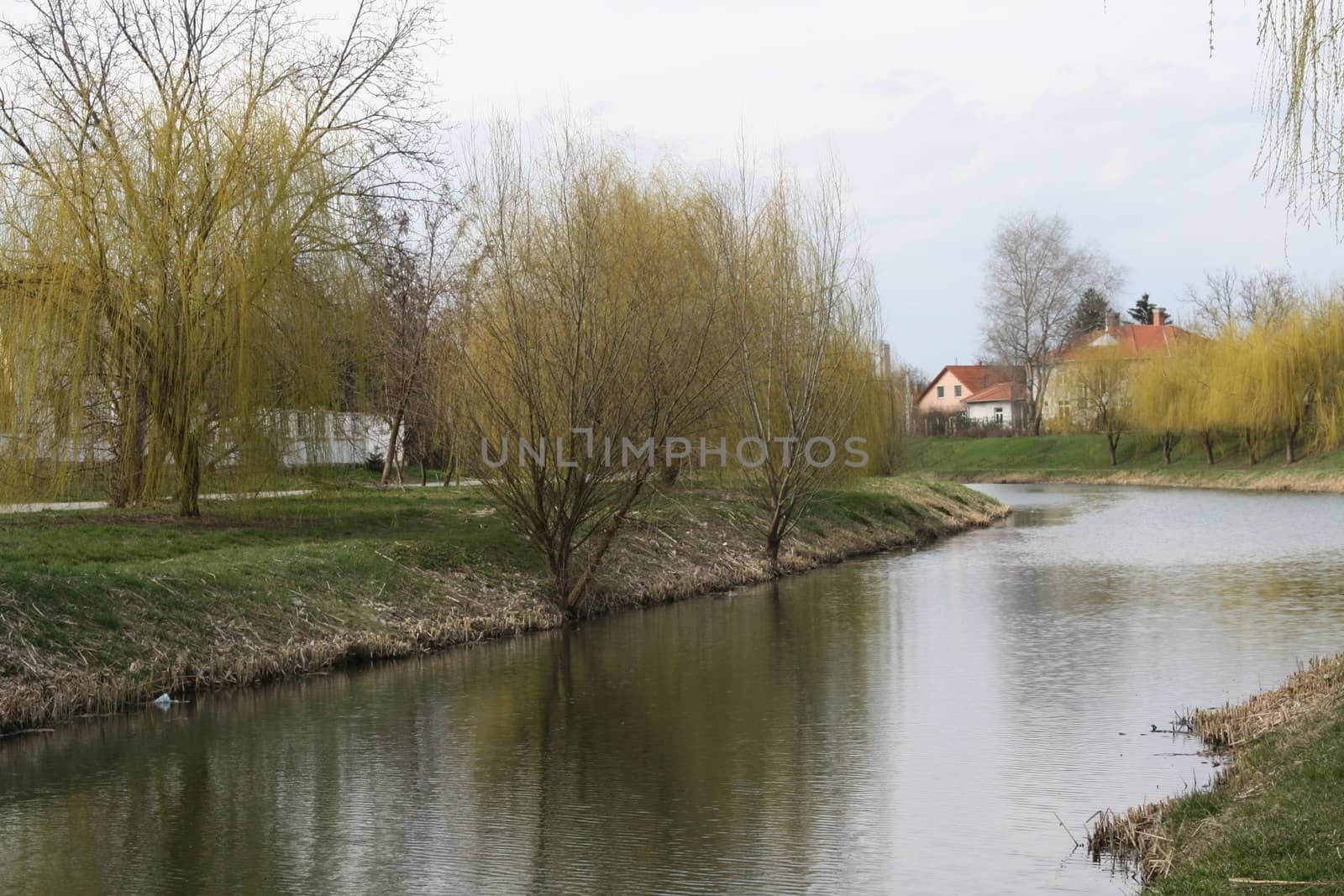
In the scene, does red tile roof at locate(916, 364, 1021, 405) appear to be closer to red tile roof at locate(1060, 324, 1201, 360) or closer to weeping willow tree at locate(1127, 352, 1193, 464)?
red tile roof at locate(1060, 324, 1201, 360)

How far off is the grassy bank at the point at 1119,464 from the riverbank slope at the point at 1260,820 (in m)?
31.3

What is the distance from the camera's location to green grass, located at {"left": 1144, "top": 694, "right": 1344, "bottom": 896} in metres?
5.62

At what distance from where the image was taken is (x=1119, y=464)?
59125mm

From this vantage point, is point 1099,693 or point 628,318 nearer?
point 1099,693

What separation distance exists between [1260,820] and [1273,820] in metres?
0.10

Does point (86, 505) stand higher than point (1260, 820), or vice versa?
point (86, 505)

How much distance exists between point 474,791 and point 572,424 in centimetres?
798

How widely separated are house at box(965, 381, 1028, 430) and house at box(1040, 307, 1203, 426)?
626 cm

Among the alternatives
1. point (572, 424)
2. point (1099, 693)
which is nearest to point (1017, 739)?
point (1099, 693)

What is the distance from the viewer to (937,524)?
33.0 metres

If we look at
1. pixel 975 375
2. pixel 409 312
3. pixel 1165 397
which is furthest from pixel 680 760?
pixel 975 375

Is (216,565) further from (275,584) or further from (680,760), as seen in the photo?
(680,760)

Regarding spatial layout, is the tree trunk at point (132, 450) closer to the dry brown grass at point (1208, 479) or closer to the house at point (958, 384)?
the dry brown grass at point (1208, 479)

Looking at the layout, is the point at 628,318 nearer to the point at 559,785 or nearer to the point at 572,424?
the point at 572,424
